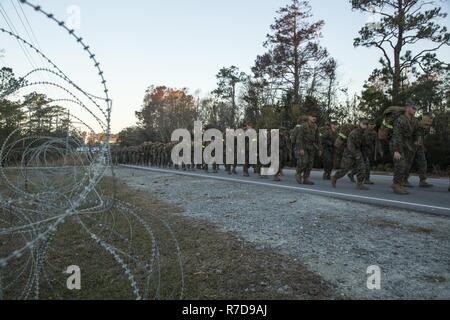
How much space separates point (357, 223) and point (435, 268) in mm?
1889

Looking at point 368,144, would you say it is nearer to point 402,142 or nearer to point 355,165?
point 355,165

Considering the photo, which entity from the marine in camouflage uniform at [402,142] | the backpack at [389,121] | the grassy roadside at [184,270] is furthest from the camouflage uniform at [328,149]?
the grassy roadside at [184,270]

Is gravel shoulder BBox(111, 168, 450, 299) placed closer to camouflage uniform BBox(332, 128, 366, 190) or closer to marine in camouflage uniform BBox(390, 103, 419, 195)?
marine in camouflage uniform BBox(390, 103, 419, 195)

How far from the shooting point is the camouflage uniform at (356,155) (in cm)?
1015

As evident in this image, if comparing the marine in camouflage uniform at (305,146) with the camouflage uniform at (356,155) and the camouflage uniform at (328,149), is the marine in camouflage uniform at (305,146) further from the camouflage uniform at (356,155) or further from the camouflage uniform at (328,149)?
the camouflage uniform at (328,149)

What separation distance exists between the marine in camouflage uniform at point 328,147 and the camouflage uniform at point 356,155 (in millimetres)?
2918

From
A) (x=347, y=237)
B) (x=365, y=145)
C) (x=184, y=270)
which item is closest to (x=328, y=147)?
(x=365, y=145)

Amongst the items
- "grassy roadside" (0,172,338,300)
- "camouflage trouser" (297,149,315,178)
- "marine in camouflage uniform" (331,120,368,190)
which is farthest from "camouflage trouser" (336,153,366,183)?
"grassy roadside" (0,172,338,300)

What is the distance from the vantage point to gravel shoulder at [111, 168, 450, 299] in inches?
146

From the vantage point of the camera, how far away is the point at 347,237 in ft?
16.9
